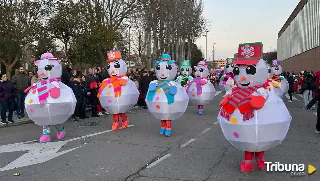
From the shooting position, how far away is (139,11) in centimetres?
3042

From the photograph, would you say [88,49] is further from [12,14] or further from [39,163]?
[39,163]

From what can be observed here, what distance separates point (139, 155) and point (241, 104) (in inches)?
101

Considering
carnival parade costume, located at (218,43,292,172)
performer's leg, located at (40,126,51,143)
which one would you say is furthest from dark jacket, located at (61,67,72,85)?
carnival parade costume, located at (218,43,292,172)

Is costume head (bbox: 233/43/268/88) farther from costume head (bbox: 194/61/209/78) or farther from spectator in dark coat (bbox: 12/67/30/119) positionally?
spectator in dark coat (bbox: 12/67/30/119)

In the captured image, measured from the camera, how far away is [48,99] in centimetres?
858

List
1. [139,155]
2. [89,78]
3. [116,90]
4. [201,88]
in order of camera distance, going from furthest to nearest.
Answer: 1. [89,78]
2. [201,88]
3. [116,90]
4. [139,155]

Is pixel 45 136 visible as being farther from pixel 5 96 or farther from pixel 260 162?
pixel 260 162

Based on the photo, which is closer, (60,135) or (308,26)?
(60,135)

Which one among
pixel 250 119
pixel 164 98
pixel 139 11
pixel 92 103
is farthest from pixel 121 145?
pixel 139 11

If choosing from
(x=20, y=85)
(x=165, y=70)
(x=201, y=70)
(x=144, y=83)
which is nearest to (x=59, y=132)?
(x=165, y=70)

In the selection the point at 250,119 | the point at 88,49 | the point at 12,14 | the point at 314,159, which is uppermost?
the point at 12,14

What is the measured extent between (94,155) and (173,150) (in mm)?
1684

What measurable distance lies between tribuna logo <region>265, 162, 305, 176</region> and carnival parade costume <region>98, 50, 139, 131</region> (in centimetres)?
470

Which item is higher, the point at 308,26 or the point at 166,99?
the point at 308,26
